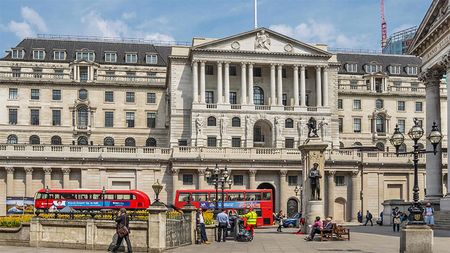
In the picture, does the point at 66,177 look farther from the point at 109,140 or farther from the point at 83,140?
the point at 109,140

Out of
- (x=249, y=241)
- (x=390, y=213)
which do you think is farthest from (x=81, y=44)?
(x=249, y=241)

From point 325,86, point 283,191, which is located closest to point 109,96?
point 325,86

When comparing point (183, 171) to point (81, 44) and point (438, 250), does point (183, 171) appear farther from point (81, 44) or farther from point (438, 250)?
point (438, 250)

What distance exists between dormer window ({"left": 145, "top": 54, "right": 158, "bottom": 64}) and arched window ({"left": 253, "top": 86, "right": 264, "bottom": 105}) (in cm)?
2505

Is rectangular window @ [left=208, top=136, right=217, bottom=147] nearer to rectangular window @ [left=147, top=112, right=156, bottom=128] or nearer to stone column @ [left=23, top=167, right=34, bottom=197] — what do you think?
rectangular window @ [left=147, top=112, right=156, bottom=128]

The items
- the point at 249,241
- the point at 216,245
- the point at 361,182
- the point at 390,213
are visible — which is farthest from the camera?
the point at 361,182

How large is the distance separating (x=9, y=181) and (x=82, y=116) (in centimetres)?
2368

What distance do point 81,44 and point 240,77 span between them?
3274 centimetres

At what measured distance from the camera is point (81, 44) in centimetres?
11219

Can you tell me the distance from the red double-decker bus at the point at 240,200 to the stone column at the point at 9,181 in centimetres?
2027

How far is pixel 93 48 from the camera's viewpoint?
112m

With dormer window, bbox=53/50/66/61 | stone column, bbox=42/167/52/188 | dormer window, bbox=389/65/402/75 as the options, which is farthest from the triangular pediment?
dormer window, bbox=53/50/66/61

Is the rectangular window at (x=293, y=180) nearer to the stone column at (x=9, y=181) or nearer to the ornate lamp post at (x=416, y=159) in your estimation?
the stone column at (x=9, y=181)

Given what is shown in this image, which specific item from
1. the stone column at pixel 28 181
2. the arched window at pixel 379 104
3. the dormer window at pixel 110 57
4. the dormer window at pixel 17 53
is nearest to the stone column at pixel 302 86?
the arched window at pixel 379 104
